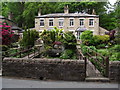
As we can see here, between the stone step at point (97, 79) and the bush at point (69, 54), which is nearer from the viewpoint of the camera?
the stone step at point (97, 79)

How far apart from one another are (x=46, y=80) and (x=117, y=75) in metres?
3.42

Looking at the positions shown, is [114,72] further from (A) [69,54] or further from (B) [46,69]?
(A) [69,54]

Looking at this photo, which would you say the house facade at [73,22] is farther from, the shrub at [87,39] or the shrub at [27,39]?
the shrub at [27,39]

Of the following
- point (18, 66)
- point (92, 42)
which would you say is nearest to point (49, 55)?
point (18, 66)

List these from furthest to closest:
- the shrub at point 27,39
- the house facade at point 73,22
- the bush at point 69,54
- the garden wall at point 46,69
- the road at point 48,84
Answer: the house facade at point 73,22 < the shrub at point 27,39 < the bush at point 69,54 < the garden wall at point 46,69 < the road at point 48,84

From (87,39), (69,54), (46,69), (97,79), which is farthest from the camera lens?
(87,39)

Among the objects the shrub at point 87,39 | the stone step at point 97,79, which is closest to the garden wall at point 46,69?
the stone step at point 97,79

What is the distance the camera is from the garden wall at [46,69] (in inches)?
239

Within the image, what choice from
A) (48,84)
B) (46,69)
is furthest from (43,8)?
(48,84)

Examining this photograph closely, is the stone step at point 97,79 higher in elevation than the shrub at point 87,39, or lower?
lower

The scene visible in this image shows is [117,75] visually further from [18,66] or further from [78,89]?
[18,66]

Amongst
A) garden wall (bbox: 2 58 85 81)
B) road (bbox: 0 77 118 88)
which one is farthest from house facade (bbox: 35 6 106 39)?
road (bbox: 0 77 118 88)

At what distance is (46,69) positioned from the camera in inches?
246

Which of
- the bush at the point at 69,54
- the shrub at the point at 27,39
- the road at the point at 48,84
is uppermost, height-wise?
the shrub at the point at 27,39
